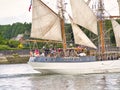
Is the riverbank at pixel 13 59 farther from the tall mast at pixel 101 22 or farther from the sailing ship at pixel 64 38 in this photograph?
the sailing ship at pixel 64 38

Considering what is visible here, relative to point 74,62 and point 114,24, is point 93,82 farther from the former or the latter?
point 114,24

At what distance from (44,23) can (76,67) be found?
22.3 ft

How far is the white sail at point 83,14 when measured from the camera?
67.2m

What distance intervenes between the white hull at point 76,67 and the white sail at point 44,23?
12.2 ft

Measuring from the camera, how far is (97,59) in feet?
217

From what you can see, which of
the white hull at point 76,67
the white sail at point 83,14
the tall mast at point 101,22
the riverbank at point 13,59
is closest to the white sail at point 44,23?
the white sail at point 83,14

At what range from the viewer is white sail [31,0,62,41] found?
214ft

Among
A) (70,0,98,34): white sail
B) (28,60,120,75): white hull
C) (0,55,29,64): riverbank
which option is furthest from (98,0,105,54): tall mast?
(0,55,29,64): riverbank

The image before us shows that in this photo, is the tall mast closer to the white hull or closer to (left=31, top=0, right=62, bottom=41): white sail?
the white hull

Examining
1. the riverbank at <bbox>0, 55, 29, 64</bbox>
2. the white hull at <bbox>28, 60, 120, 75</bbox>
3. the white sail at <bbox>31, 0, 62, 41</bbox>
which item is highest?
the white sail at <bbox>31, 0, 62, 41</bbox>

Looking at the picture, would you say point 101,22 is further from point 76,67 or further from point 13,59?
point 13,59

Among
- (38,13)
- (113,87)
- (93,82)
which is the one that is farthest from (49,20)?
(113,87)

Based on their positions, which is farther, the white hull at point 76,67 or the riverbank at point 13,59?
the riverbank at point 13,59

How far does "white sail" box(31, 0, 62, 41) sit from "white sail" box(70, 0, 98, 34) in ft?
8.58
